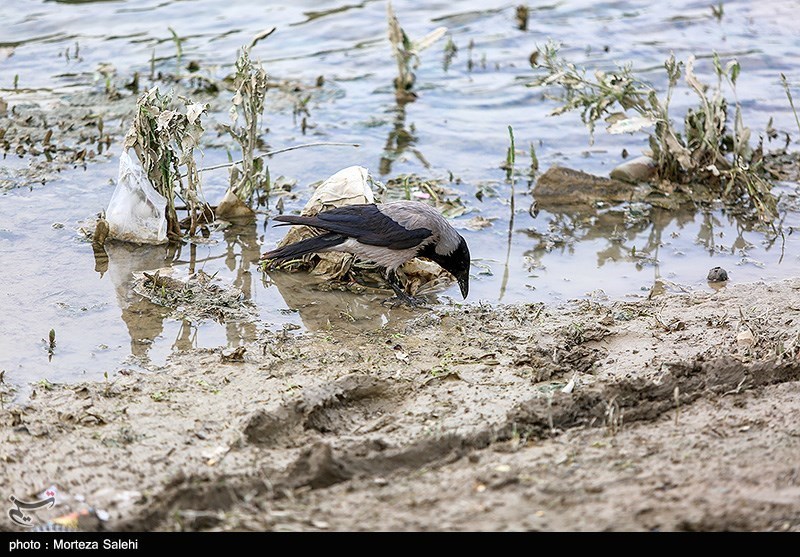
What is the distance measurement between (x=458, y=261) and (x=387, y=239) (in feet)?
1.70

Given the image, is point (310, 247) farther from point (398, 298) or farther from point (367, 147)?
point (367, 147)

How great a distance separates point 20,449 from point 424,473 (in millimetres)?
1848

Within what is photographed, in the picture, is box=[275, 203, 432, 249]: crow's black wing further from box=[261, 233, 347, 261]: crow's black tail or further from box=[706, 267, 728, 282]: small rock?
box=[706, 267, 728, 282]: small rock

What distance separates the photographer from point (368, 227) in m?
6.77

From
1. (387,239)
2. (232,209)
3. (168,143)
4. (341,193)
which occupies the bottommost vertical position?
(232,209)

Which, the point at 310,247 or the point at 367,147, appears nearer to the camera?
the point at 310,247

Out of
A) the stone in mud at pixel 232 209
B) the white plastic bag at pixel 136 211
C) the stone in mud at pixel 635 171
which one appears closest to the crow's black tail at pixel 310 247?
the white plastic bag at pixel 136 211

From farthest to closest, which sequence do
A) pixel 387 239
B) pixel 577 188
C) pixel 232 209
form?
1. pixel 577 188
2. pixel 232 209
3. pixel 387 239

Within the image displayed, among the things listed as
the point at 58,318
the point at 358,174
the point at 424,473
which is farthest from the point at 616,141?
the point at 424,473

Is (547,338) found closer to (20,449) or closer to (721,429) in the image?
(721,429)

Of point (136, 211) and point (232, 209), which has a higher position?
Answer: point (136, 211)

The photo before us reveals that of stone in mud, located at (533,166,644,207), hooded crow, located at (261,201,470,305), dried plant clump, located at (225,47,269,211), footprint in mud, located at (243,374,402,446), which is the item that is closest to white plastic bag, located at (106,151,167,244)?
dried plant clump, located at (225,47,269,211)

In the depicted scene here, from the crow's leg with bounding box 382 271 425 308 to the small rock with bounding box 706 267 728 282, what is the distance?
2065 mm

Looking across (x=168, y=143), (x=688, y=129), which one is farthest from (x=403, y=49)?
(x=168, y=143)
